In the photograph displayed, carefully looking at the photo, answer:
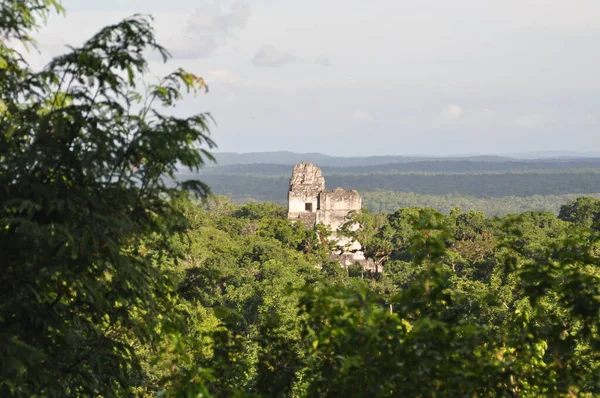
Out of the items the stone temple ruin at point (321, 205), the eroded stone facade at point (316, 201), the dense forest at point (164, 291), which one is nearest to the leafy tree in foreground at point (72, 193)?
the dense forest at point (164, 291)

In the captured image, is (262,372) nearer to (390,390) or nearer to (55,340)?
(390,390)

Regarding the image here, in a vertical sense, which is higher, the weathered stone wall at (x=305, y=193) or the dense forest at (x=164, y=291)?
the dense forest at (x=164, y=291)

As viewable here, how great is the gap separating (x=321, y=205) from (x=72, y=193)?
151 feet

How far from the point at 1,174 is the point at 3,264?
2.17 ft

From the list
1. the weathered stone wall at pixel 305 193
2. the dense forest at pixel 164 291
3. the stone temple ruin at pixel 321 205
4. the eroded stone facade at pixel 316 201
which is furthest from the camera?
the weathered stone wall at pixel 305 193

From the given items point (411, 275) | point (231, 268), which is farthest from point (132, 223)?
point (411, 275)

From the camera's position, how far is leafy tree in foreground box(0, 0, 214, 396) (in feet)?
18.5

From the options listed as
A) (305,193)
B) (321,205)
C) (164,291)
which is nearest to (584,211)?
(321,205)

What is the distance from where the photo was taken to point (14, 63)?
675cm

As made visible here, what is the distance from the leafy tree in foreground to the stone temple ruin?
4145cm

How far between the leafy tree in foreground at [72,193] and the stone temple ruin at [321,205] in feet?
136

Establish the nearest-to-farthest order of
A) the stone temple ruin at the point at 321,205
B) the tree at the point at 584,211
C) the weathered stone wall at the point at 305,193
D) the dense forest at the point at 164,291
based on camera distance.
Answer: the dense forest at the point at 164,291 < the stone temple ruin at the point at 321,205 < the weathered stone wall at the point at 305,193 < the tree at the point at 584,211

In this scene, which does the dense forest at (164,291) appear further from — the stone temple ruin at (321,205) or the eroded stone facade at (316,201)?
the eroded stone facade at (316,201)

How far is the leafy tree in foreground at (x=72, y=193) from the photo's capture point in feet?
18.5
